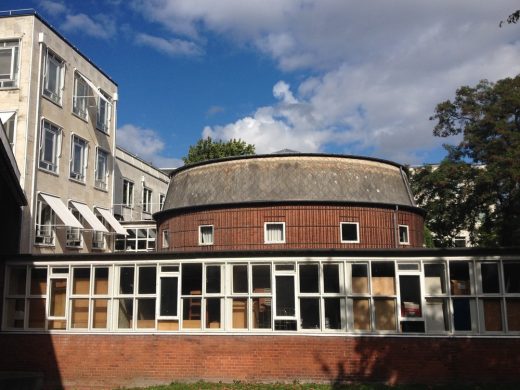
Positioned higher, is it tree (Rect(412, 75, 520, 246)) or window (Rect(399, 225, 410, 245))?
tree (Rect(412, 75, 520, 246))

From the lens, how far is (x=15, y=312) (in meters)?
18.6

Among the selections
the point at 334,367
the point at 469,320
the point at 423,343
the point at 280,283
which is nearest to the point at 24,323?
the point at 280,283

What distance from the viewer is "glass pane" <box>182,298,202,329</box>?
17.5 metres

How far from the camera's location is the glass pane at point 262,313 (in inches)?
677

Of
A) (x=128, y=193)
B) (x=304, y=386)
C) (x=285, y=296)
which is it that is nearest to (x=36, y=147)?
(x=128, y=193)

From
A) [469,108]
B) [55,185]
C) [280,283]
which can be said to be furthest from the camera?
[469,108]

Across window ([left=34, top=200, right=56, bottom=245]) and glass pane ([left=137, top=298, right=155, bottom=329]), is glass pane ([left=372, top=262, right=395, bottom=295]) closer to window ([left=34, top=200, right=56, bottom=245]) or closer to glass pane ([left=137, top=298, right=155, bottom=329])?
glass pane ([left=137, top=298, right=155, bottom=329])

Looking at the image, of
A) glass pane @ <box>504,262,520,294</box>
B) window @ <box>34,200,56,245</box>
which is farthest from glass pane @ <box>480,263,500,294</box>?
window @ <box>34,200,56,245</box>

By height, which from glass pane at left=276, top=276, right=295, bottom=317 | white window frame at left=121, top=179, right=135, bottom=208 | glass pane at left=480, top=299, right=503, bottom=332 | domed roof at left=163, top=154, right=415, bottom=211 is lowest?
glass pane at left=480, top=299, right=503, bottom=332

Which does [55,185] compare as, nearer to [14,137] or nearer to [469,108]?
[14,137]

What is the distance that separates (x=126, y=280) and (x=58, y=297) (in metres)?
2.38

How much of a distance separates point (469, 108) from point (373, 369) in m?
27.2

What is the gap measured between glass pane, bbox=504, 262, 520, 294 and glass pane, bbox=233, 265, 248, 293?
7.71 m

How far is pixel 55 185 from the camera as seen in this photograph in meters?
28.5
